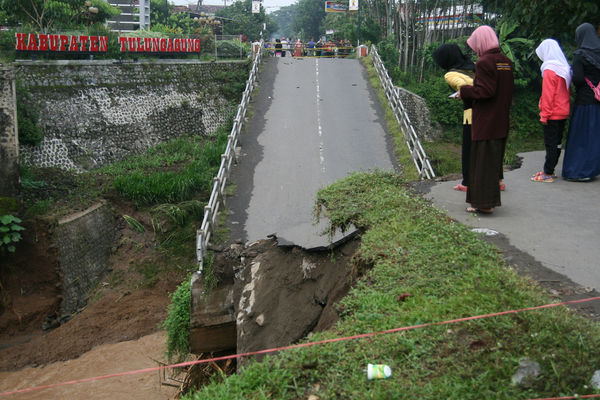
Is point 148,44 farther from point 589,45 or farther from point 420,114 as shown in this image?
point 589,45

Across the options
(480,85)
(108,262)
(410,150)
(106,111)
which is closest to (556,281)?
(480,85)

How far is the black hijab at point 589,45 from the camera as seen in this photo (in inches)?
263

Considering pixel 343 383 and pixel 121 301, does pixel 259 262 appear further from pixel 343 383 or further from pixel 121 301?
pixel 121 301

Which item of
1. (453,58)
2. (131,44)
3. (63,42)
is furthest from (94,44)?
(453,58)

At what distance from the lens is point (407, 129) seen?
12617mm

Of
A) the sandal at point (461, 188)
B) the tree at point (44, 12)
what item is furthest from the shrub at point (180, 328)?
the tree at point (44, 12)

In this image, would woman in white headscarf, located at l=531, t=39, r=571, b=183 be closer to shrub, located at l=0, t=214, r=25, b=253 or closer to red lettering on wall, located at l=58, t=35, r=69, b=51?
shrub, located at l=0, t=214, r=25, b=253

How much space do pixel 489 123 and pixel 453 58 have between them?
1.50 metres

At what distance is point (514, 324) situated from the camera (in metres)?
3.20

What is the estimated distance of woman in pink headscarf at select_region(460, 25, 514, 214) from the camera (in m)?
5.54

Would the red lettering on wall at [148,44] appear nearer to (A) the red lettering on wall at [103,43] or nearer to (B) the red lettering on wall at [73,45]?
(A) the red lettering on wall at [103,43]

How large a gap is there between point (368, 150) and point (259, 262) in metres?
6.86

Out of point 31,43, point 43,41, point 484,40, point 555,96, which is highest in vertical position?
point 43,41

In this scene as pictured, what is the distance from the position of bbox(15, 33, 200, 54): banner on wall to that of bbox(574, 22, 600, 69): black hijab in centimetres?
1686
